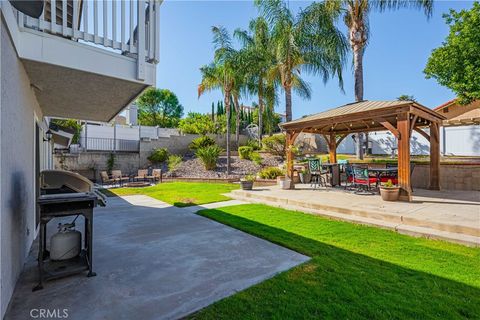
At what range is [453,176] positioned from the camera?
31.8 feet

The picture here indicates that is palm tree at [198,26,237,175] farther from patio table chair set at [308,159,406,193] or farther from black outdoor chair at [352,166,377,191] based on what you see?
black outdoor chair at [352,166,377,191]

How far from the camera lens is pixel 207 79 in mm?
16234

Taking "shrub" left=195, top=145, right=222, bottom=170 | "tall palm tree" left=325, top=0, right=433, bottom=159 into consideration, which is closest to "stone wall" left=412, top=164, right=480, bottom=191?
"tall palm tree" left=325, top=0, right=433, bottom=159

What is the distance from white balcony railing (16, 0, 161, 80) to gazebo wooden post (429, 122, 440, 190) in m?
9.89

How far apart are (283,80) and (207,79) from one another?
5.28 m

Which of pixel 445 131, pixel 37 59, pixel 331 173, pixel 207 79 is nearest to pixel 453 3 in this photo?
pixel 445 131

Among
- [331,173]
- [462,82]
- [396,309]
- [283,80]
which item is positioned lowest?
[396,309]

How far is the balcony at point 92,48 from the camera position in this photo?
305cm

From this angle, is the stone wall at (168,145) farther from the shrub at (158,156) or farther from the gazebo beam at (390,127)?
the gazebo beam at (390,127)

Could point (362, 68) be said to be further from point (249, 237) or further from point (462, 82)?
A: point (249, 237)

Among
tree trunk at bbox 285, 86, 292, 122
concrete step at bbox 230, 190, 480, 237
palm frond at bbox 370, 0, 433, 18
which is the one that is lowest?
concrete step at bbox 230, 190, 480, 237

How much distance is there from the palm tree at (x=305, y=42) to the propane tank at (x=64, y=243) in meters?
12.6

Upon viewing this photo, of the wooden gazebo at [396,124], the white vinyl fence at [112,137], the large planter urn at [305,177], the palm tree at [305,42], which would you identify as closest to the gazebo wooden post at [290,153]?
the wooden gazebo at [396,124]

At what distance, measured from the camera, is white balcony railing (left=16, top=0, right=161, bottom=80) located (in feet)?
10.9
